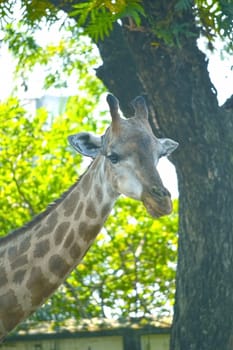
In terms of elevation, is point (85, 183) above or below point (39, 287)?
above

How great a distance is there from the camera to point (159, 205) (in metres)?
8.95

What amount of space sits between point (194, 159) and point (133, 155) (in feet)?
9.67

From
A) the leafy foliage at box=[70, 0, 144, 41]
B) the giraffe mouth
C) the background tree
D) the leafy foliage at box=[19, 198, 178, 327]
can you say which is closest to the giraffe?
the giraffe mouth

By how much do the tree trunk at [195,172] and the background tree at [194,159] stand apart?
0.4 inches

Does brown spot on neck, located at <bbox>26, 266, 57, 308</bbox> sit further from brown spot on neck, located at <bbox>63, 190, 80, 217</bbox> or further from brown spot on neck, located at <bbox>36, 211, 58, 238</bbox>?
brown spot on neck, located at <bbox>63, 190, 80, 217</bbox>

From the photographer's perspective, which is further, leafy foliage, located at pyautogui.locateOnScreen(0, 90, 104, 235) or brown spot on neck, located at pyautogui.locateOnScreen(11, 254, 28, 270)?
leafy foliage, located at pyautogui.locateOnScreen(0, 90, 104, 235)

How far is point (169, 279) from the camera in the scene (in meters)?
17.0

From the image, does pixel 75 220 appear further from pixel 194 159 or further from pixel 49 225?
pixel 194 159

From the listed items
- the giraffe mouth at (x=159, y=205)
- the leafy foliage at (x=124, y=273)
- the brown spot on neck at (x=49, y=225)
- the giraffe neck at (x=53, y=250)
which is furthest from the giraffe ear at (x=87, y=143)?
the leafy foliage at (x=124, y=273)

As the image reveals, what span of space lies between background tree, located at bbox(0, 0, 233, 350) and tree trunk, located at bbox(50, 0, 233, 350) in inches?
0.4

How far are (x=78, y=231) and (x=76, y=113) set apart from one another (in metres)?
8.28

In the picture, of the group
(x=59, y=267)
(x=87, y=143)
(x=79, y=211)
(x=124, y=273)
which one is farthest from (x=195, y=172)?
(x=124, y=273)

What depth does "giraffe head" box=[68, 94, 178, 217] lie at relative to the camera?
29.6ft

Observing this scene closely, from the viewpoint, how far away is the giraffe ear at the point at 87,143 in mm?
9829
